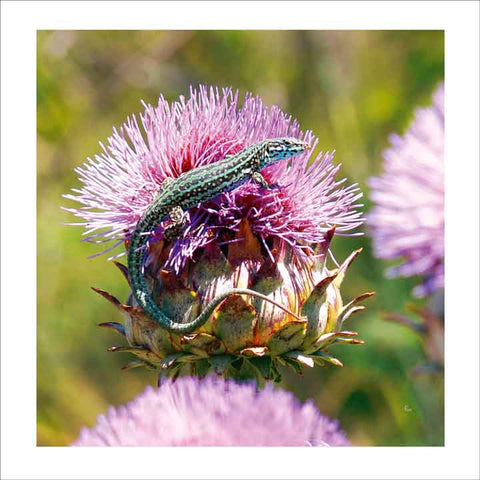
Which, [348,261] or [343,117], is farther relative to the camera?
[343,117]

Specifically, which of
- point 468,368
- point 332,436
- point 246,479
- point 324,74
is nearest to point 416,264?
point 468,368

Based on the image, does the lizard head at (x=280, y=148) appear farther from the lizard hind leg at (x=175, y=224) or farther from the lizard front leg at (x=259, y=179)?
the lizard hind leg at (x=175, y=224)

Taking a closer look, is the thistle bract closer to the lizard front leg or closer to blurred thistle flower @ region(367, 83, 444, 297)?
the lizard front leg

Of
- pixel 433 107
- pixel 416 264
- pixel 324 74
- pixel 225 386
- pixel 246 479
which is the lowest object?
pixel 246 479

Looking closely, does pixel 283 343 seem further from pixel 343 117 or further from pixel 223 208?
pixel 343 117

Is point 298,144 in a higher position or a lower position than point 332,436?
higher

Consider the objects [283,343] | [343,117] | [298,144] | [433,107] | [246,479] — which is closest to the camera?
[283,343]

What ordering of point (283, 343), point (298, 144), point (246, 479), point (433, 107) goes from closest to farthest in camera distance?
1. point (283, 343)
2. point (298, 144)
3. point (246, 479)
4. point (433, 107)
